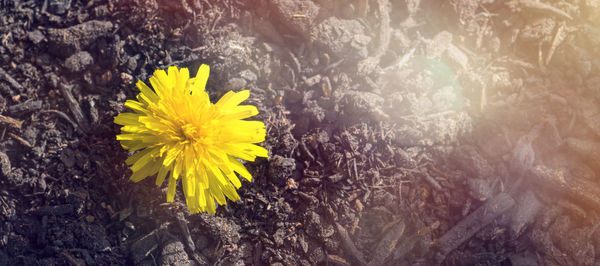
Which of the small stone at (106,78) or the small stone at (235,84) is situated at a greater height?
the small stone at (106,78)

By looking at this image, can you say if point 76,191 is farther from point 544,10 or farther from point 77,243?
point 544,10

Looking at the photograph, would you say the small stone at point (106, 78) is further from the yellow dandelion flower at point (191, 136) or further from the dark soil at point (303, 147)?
the yellow dandelion flower at point (191, 136)

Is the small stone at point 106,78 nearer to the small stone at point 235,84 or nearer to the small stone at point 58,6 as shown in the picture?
the small stone at point 58,6

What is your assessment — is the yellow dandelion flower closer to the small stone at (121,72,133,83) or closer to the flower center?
the flower center

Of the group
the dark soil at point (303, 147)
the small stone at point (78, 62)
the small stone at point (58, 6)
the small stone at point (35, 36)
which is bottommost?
the dark soil at point (303, 147)

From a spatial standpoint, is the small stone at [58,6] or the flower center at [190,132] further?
the small stone at [58,6]

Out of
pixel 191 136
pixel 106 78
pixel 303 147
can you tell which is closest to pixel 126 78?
pixel 106 78

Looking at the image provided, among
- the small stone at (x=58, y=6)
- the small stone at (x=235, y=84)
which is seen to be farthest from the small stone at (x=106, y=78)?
the small stone at (x=235, y=84)
